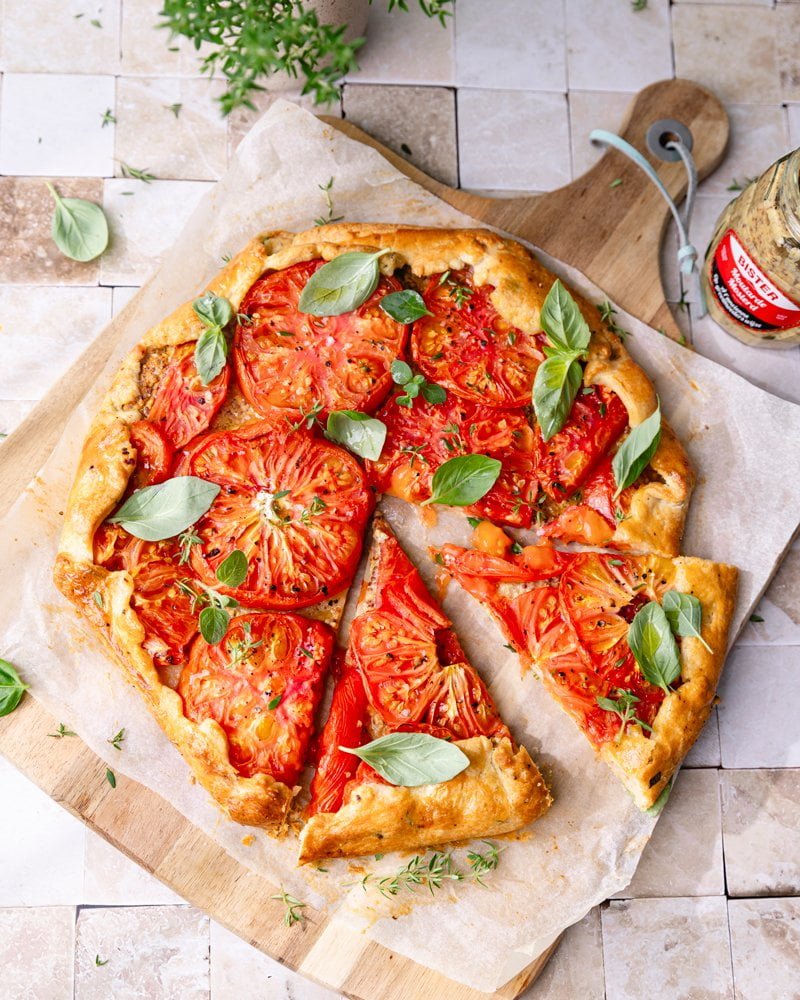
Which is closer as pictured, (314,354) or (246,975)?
(314,354)

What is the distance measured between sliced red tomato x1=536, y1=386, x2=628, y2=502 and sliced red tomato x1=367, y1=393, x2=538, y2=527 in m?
0.06

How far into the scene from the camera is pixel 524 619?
4160 mm

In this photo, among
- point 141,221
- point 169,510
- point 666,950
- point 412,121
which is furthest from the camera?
point 412,121

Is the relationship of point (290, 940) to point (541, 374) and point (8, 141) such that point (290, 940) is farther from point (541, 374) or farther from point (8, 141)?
point (8, 141)

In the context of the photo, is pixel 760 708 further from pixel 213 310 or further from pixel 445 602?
pixel 213 310

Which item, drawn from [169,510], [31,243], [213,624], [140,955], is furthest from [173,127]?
[140,955]

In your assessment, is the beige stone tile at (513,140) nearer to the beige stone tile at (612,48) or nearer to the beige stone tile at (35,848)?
the beige stone tile at (612,48)

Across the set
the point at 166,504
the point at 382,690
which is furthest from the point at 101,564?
the point at 382,690

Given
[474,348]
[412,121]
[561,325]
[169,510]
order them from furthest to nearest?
[412,121]
[474,348]
[561,325]
[169,510]

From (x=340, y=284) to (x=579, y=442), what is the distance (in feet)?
3.91

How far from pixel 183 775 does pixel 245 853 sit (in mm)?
410

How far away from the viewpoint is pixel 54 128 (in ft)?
15.0

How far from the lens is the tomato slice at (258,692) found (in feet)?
13.0

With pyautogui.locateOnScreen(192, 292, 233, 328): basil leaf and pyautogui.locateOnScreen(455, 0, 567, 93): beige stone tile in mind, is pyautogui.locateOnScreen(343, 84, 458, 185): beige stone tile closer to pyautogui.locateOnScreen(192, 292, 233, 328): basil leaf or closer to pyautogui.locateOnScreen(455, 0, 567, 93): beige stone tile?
pyautogui.locateOnScreen(455, 0, 567, 93): beige stone tile
